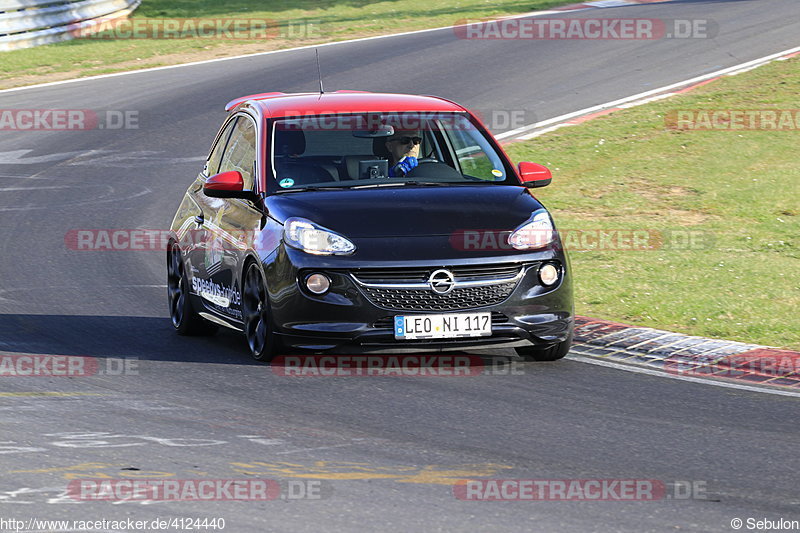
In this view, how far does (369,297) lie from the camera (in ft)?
29.2

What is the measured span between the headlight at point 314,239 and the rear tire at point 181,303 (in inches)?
75.8

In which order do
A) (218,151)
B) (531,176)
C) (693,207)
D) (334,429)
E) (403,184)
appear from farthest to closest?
(693,207) < (218,151) < (531,176) < (403,184) < (334,429)

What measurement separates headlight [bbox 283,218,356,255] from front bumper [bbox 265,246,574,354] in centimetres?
7

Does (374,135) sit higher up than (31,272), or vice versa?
(374,135)

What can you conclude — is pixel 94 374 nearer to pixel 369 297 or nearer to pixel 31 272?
pixel 369 297

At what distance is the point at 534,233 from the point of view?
928 centimetres

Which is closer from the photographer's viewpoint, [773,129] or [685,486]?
[685,486]

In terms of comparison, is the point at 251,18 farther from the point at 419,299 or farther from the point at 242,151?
the point at 419,299

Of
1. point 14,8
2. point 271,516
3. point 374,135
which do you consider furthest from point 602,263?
point 14,8

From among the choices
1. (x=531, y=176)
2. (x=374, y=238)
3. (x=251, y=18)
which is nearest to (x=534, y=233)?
(x=531, y=176)

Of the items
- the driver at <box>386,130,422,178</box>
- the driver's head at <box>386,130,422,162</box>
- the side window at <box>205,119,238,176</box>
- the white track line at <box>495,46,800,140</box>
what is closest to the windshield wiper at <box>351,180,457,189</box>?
the driver at <box>386,130,422,178</box>

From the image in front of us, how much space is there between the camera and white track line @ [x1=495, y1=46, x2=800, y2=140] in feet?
69.9

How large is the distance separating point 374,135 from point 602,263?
399cm

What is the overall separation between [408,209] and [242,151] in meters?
1.77
